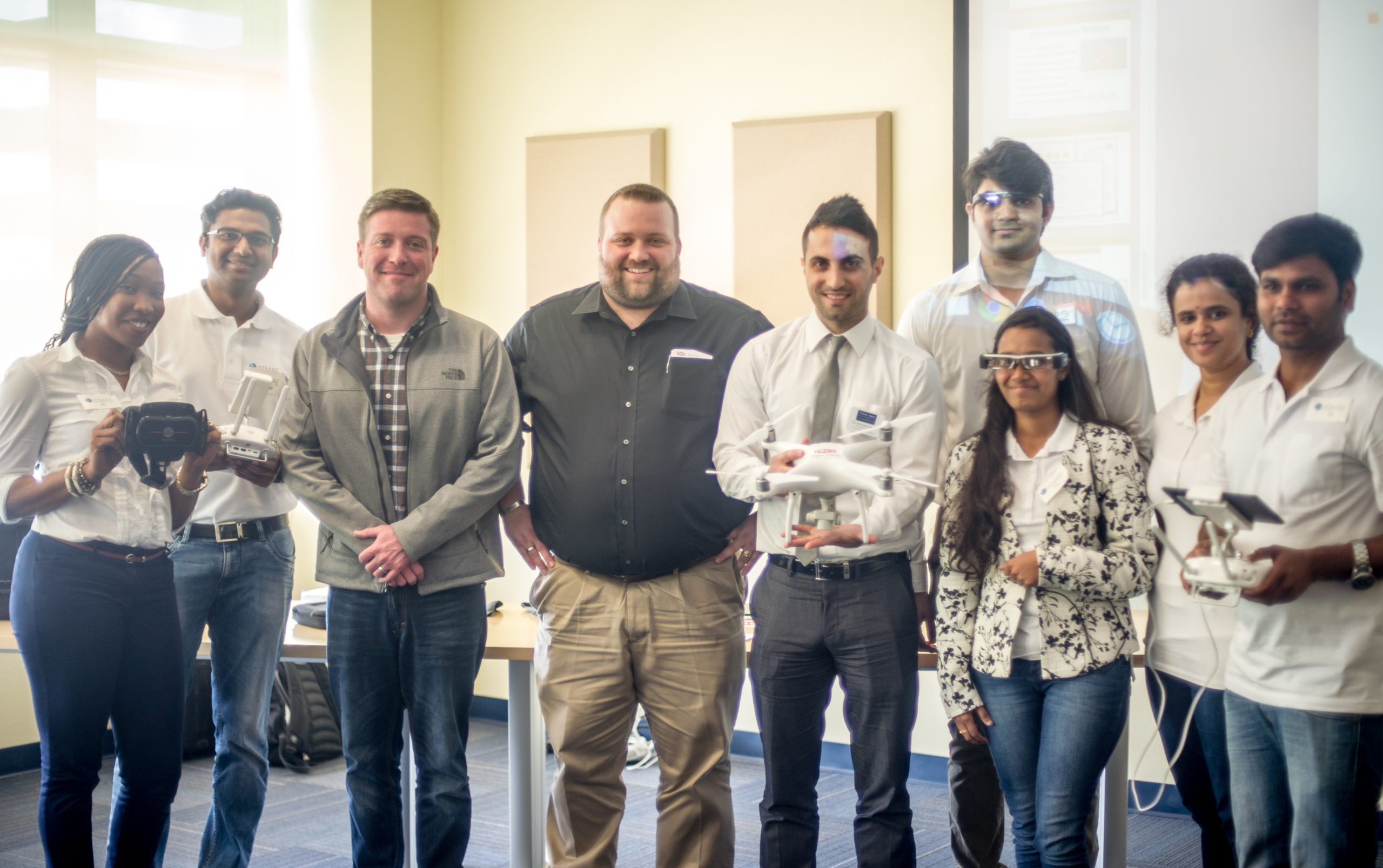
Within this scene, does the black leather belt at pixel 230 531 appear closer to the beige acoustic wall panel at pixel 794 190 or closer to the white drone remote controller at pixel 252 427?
the white drone remote controller at pixel 252 427

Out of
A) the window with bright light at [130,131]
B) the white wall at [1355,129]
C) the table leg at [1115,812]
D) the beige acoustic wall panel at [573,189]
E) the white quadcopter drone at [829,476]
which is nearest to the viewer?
the white quadcopter drone at [829,476]

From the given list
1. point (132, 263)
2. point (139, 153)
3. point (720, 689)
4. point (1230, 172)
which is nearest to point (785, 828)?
point (720, 689)

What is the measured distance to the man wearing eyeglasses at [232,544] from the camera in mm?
2990

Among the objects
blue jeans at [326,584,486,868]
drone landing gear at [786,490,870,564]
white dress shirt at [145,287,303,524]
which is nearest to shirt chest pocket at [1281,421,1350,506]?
drone landing gear at [786,490,870,564]

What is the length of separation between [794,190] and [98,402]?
9.62 ft

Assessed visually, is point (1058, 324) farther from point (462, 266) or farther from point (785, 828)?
point (462, 266)

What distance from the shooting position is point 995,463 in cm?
242

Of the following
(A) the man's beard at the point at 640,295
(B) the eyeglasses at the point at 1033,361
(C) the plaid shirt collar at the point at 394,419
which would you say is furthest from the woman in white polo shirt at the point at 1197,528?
(C) the plaid shirt collar at the point at 394,419

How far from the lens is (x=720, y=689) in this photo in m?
2.71

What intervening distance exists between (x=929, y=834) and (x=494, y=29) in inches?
163

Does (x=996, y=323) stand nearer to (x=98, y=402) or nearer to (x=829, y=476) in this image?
(x=829, y=476)

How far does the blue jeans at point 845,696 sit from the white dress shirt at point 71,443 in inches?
58.8

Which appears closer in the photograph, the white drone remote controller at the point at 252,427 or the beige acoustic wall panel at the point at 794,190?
the white drone remote controller at the point at 252,427

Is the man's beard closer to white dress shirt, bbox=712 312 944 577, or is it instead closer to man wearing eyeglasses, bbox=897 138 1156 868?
white dress shirt, bbox=712 312 944 577
